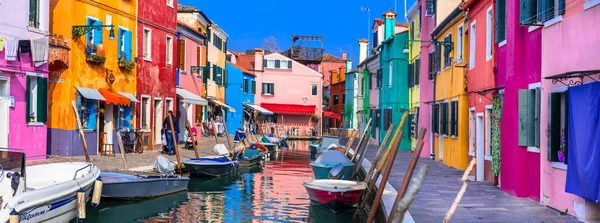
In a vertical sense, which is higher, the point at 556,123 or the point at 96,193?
the point at 556,123

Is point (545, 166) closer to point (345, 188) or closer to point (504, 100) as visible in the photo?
point (504, 100)

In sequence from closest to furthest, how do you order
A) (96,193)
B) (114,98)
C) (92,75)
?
1. (96,193)
2. (92,75)
3. (114,98)

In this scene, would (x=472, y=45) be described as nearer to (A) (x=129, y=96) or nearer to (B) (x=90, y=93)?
(B) (x=90, y=93)

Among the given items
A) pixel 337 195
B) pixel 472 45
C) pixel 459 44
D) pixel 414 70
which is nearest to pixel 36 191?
pixel 337 195

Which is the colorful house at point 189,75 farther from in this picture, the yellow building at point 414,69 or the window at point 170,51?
the yellow building at point 414,69

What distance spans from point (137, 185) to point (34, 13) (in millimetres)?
7396

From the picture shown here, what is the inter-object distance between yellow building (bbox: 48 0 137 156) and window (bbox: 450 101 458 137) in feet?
36.0

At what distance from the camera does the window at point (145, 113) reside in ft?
92.0

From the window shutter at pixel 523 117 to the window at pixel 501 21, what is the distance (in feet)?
7.86

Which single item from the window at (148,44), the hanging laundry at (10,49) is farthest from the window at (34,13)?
the window at (148,44)

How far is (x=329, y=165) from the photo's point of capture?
21344 millimetres

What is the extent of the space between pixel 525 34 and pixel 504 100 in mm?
1874

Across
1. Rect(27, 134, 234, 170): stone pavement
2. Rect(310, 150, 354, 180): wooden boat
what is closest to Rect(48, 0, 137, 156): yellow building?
Rect(27, 134, 234, 170): stone pavement

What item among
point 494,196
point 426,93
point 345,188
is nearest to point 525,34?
point 494,196
